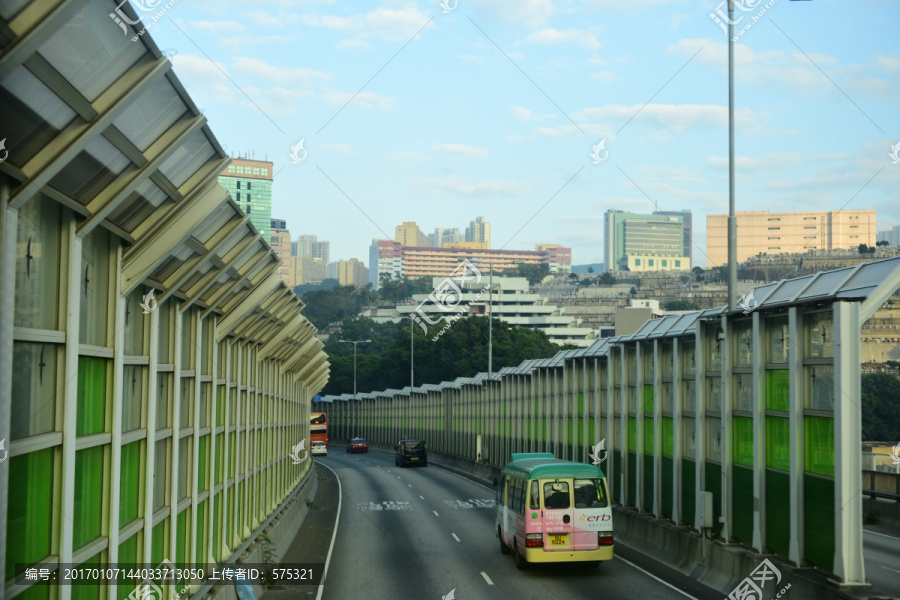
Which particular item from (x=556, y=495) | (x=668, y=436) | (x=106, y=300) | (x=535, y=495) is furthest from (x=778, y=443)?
(x=106, y=300)

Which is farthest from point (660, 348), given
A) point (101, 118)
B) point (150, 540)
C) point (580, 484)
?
point (101, 118)

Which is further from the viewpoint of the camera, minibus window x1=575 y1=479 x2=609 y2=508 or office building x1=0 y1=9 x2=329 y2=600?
minibus window x1=575 y1=479 x2=609 y2=508

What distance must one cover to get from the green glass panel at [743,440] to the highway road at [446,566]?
2.85m

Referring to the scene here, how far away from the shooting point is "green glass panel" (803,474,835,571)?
14984 millimetres

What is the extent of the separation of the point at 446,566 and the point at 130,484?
1360cm

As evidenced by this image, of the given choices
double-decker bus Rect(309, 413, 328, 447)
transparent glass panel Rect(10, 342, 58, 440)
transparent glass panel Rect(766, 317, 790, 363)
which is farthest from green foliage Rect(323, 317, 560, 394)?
transparent glass panel Rect(10, 342, 58, 440)

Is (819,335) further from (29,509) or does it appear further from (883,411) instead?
(883,411)

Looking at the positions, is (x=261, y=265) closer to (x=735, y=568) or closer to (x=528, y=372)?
(x=735, y=568)

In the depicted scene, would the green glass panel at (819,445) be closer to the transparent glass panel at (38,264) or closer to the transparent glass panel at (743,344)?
the transparent glass panel at (743,344)

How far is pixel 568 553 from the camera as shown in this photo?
69.8 feet

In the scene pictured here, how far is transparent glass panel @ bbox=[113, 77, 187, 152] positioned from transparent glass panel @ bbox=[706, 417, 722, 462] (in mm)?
15341

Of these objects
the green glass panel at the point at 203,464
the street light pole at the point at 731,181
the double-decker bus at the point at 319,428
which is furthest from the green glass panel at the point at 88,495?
the double-decker bus at the point at 319,428

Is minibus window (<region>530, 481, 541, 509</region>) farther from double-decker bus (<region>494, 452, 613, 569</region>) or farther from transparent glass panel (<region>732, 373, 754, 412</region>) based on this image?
transparent glass panel (<region>732, 373, 754, 412</region>)

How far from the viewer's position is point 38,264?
7.62 m
